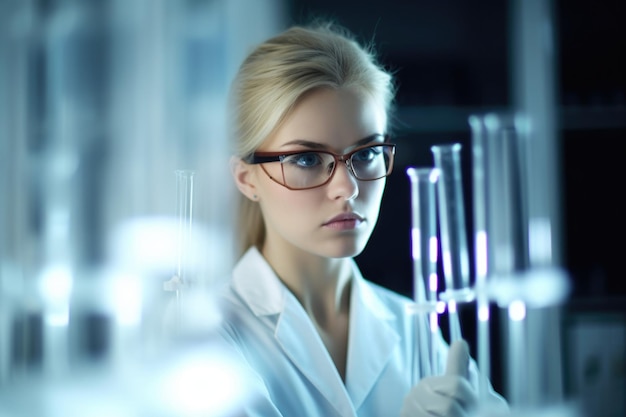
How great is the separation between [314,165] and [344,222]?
3.3 inches

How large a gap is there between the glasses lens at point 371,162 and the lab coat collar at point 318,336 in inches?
8.1

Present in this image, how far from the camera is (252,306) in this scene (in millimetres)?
904

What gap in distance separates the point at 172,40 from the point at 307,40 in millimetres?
203

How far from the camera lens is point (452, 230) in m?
0.80

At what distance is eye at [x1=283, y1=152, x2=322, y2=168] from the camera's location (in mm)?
813

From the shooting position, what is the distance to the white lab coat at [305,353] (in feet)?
2.79

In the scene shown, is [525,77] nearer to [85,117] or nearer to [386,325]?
[386,325]

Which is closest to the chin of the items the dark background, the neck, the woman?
the woman

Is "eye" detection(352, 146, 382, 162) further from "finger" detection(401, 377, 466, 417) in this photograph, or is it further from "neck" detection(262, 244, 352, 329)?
"finger" detection(401, 377, 466, 417)

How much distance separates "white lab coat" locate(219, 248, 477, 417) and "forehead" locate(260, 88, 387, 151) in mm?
219

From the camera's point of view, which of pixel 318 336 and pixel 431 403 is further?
pixel 318 336

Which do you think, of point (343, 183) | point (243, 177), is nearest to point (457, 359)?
point (343, 183)

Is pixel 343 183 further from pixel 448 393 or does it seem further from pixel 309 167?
pixel 448 393

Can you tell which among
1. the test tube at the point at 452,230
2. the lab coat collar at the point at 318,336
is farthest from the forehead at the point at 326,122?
the lab coat collar at the point at 318,336
